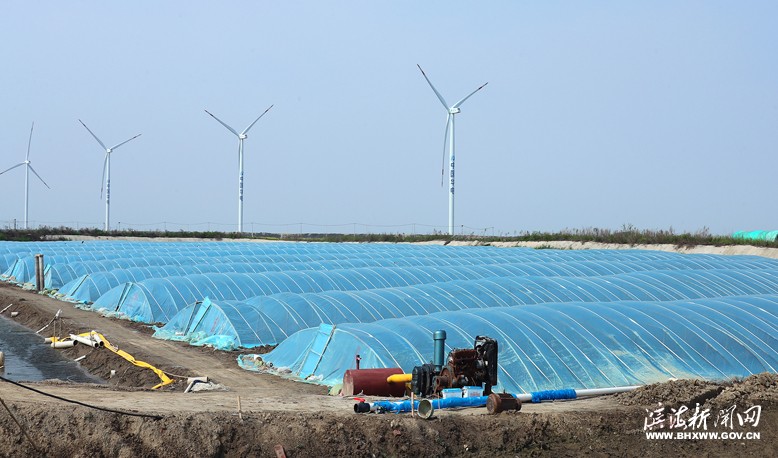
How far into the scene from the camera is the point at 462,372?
1588 centimetres

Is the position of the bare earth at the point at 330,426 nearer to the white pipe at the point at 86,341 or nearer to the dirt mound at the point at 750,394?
the dirt mound at the point at 750,394

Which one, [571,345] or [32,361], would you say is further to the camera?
[32,361]

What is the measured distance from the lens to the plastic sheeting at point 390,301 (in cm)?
2703

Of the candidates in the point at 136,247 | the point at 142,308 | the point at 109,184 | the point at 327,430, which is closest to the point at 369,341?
the point at 327,430

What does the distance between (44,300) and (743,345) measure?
3248 cm

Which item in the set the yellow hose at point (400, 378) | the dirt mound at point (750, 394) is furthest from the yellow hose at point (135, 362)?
the dirt mound at point (750, 394)

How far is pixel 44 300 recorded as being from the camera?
40.6 m

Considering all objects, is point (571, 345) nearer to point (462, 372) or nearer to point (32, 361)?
point (462, 372)

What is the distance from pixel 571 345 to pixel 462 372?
19.8ft

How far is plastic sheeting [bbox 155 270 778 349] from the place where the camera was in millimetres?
27031

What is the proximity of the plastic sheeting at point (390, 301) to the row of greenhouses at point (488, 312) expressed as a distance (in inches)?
2.2

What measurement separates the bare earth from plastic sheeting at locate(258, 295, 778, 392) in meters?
2.89

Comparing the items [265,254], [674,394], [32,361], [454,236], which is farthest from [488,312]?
[454,236]

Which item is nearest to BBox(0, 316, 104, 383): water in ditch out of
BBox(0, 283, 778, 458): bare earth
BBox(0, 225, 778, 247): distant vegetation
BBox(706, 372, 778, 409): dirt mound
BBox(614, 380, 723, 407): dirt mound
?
BBox(0, 283, 778, 458): bare earth
